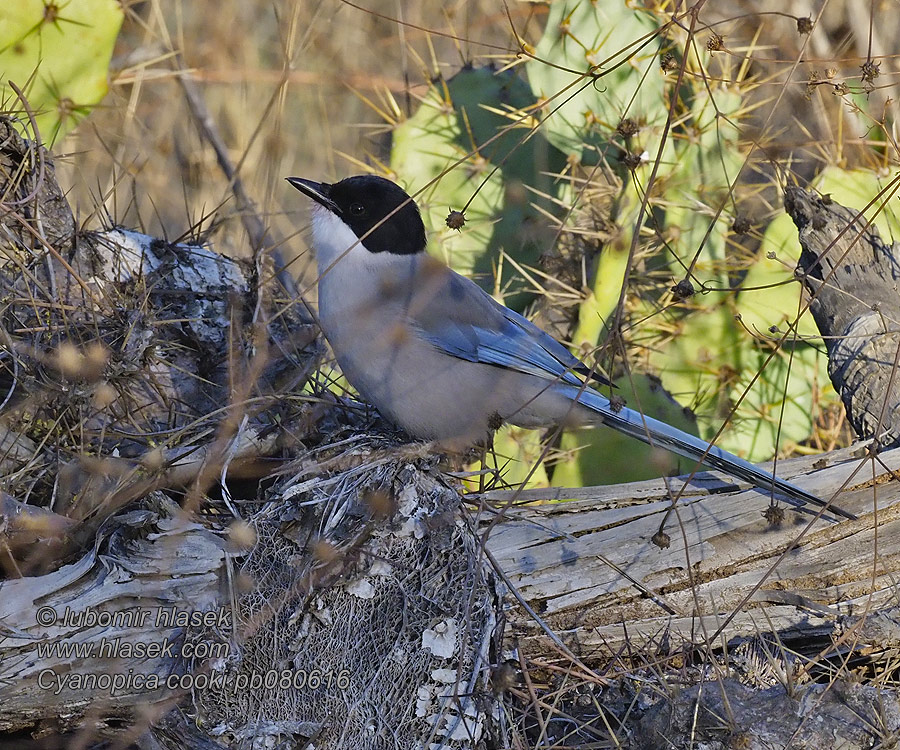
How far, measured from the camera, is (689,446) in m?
3.37

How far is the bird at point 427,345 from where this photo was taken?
351 centimetres

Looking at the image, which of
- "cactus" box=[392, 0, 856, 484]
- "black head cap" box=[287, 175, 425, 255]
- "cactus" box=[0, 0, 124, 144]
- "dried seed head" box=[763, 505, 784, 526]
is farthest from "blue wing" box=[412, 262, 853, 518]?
"cactus" box=[0, 0, 124, 144]

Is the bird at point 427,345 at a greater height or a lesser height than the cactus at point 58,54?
lesser

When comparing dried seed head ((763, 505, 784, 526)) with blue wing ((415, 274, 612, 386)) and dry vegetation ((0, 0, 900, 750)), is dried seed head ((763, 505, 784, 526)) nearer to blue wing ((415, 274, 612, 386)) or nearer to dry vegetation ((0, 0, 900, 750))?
dry vegetation ((0, 0, 900, 750))

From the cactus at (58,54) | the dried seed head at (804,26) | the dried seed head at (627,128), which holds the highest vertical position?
the dried seed head at (804,26)

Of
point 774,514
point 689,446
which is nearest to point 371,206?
point 689,446

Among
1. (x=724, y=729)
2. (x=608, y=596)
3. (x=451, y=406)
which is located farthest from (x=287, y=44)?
(x=724, y=729)

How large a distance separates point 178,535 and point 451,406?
1080mm

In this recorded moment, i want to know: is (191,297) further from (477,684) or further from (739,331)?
(739,331)

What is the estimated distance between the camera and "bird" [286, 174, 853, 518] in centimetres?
351

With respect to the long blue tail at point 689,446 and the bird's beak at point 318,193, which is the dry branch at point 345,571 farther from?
the bird's beak at point 318,193

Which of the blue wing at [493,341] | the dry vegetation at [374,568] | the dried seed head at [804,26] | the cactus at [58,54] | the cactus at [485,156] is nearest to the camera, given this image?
the dry vegetation at [374,568]

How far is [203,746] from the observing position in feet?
9.18

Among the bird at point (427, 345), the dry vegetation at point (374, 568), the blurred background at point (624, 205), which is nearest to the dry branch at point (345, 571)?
the dry vegetation at point (374, 568)
